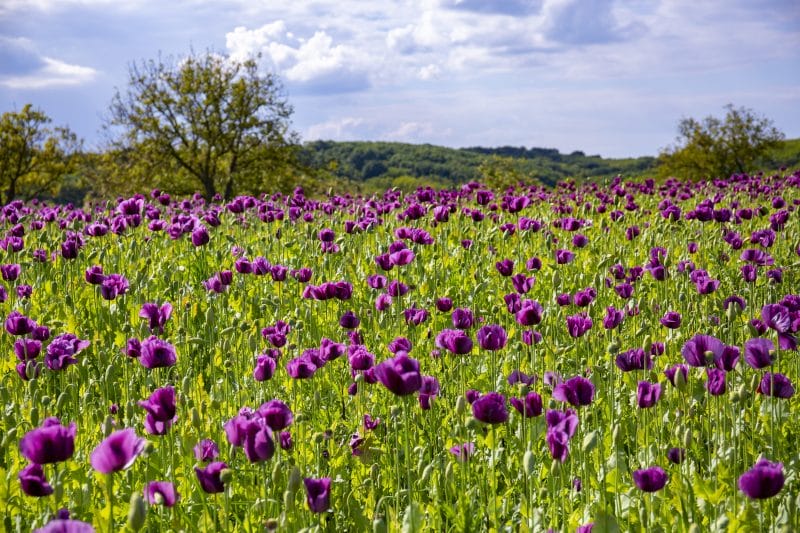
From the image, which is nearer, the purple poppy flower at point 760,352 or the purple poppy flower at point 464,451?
the purple poppy flower at point 464,451

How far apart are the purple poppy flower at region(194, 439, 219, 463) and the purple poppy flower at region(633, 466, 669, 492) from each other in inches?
58.4

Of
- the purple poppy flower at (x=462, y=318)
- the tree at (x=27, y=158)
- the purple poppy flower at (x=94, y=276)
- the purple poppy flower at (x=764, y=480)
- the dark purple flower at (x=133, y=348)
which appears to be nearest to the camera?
the purple poppy flower at (x=764, y=480)

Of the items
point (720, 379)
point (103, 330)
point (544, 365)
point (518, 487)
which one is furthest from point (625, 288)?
point (103, 330)

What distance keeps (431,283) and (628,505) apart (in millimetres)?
3686

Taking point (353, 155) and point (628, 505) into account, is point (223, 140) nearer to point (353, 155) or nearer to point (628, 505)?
point (628, 505)

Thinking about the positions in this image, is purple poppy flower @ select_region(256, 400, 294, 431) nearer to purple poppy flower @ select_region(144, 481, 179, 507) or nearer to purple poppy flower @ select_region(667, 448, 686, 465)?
purple poppy flower @ select_region(144, 481, 179, 507)

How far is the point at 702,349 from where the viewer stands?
2934mm

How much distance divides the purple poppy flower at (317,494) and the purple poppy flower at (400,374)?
374mm

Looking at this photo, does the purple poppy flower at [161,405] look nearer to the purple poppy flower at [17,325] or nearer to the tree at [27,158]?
the purple poppy flower at [17,325]

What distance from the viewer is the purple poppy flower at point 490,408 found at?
2.41 metres

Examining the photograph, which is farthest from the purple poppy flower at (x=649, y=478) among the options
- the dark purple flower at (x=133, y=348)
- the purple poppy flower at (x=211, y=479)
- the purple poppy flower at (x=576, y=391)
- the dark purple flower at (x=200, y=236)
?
the dark purple flower at (x=200, y=236)

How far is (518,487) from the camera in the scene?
2.89m

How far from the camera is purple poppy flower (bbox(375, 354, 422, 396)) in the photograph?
2174 mm

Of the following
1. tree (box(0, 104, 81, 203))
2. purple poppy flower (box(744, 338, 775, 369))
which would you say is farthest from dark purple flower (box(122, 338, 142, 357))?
tree (box(0, 104, 81, 203))
